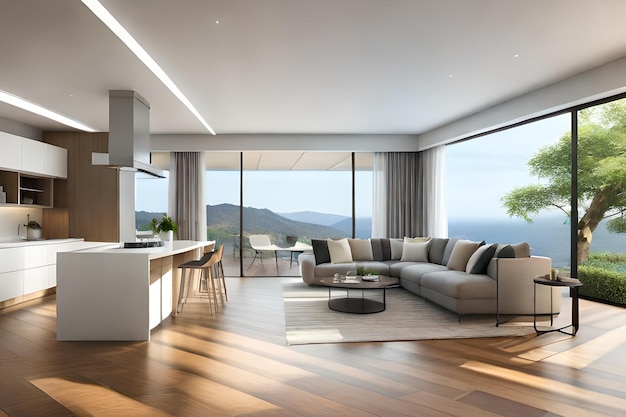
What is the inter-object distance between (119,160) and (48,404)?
127 inches

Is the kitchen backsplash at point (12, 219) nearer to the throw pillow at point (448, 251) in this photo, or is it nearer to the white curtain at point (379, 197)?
the white curtain at point (379, 197)

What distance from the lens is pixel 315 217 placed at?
13.8m

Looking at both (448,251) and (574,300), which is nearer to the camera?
(574,300)

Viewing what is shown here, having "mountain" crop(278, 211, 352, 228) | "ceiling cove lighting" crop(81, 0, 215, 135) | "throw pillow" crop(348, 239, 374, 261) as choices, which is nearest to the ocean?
"mountain" crop(278, 211, 352, 228)

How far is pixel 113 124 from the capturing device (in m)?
5.34

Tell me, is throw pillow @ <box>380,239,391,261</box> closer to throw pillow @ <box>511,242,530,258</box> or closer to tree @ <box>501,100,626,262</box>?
throw pillow @ <box>511,242,530,258</box>

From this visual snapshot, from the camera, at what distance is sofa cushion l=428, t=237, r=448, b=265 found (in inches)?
269

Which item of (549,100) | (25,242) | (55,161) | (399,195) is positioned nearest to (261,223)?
(399,195)

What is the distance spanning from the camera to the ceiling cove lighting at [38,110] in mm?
5466

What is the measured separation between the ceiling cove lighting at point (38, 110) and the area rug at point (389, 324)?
4396mm

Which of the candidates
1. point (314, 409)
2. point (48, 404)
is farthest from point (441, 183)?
point (48, 404)

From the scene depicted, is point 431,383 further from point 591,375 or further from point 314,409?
point 591,375

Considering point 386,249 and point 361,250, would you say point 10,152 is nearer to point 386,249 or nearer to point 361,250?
point 361,250

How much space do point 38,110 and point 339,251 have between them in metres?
4.99
